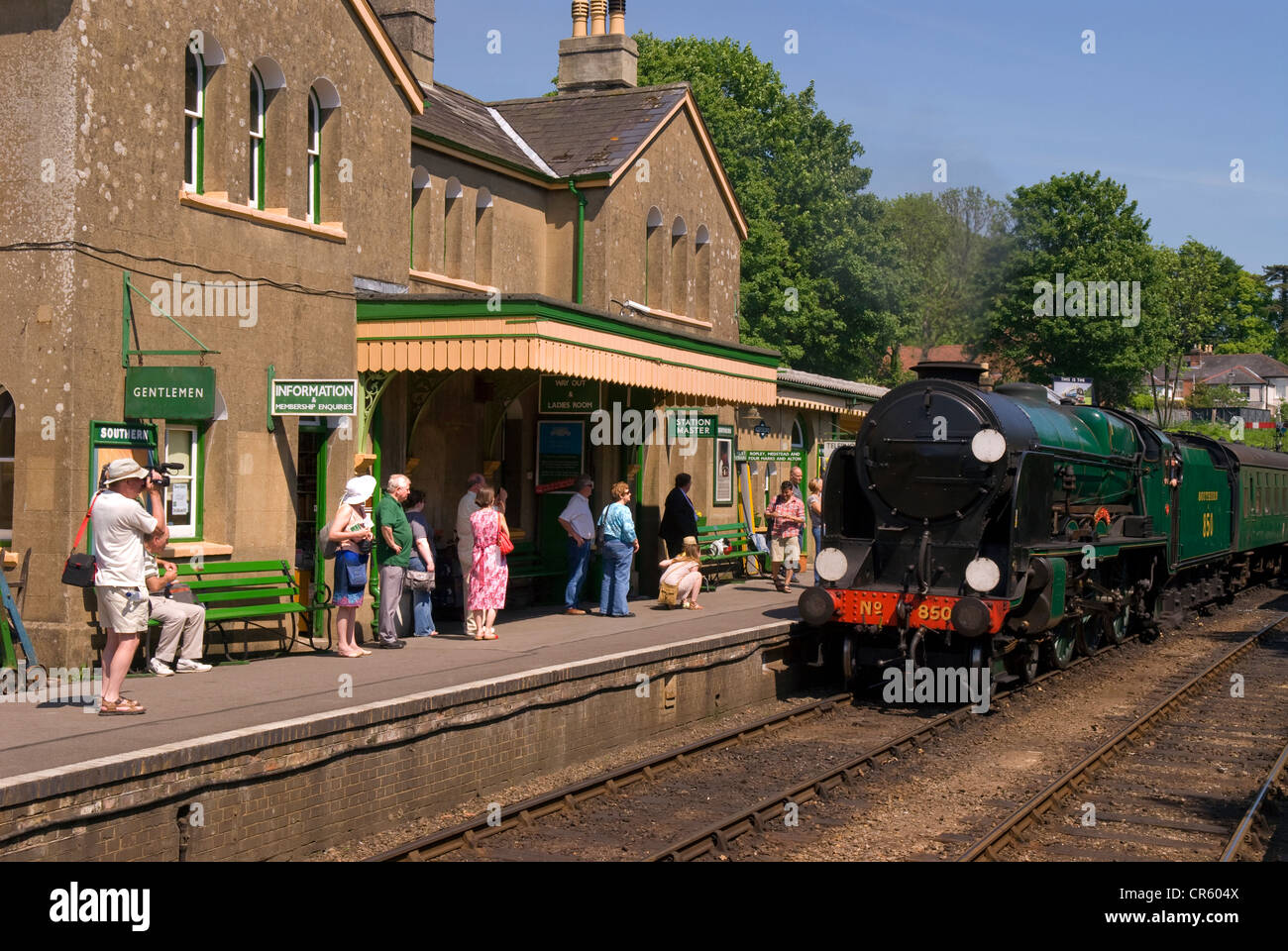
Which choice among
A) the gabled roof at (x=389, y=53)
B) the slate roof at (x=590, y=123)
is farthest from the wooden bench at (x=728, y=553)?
the gabled roof at (x=389, y=53)

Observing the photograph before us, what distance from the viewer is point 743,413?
2209cm

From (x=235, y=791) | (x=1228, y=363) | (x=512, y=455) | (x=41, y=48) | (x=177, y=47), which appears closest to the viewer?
(x=235, y=791)

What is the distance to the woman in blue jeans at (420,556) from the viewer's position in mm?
13031

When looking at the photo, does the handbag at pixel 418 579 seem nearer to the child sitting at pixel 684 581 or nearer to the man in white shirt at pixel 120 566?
the child sitting at pixel 684 581

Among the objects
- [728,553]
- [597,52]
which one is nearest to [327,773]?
[728,553]

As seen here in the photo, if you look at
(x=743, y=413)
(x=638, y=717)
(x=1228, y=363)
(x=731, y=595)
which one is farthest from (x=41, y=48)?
(x=1228, y=363)

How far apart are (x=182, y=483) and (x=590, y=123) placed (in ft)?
34.5

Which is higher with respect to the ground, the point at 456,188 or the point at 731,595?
the point at 456,188

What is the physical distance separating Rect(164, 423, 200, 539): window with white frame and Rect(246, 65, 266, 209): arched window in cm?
236

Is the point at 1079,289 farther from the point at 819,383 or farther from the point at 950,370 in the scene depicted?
the point at 950,370

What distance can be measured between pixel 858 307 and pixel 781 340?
278cm

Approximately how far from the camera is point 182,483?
11508 millimetres

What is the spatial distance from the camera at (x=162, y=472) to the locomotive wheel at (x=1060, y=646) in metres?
9.13

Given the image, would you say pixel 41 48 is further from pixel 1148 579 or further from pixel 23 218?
pixel 1148 579
